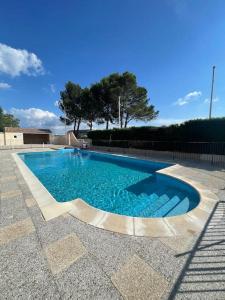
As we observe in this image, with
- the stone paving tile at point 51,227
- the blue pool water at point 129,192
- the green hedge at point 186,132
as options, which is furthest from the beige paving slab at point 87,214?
the green hedge at point 186,132

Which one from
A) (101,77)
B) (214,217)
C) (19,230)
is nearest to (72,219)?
(19,230)

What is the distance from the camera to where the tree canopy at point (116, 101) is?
22.8 m

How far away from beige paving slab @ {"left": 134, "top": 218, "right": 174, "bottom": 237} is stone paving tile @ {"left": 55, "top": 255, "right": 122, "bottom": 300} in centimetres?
106

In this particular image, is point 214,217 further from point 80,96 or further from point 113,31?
point 80,96

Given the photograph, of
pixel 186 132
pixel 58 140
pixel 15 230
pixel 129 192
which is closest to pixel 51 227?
pixel 15 230

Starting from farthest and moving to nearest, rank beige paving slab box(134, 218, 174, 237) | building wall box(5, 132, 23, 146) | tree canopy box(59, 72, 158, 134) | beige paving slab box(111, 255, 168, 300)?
building wall box(5, 132, 23, 146) < tree canopy box(59, 72, 158, 134) < beige paving slab box(134, 218, 174, 237) < beige paving slab box(111, 255, 168, 300)

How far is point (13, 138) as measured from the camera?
29.8 m

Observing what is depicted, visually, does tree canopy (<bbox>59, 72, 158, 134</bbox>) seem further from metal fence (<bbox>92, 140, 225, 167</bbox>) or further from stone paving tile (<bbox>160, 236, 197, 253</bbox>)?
stone paving tile (<bbox>160, 236, 197, 253</bbox>)

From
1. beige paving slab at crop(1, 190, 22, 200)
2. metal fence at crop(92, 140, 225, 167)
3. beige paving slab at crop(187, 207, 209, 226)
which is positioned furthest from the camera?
metal fence at crop(92, 140, 225, 167)

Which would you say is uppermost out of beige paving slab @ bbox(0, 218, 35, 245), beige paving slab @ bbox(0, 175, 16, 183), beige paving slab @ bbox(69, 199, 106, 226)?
beige paving slab @ bbox(0, 175, 16, 183)

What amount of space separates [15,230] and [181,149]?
11212 millimetres

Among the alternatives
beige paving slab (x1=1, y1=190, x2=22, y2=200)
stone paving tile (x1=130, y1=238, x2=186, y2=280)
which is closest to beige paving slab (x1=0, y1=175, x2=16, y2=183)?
beige paving slab (x1=1, y1=190, x2=22, y2=200)

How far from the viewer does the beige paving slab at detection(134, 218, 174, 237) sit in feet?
9.09

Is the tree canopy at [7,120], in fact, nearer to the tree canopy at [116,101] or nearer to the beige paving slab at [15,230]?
the tree canopy at [116,101]
